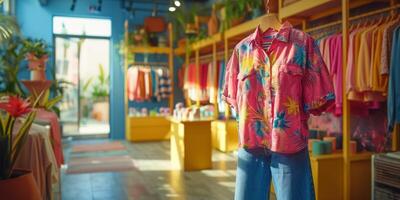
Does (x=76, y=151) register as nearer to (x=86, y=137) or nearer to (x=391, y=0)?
(x=86, y=137)

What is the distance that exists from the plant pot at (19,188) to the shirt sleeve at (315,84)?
1537 mm

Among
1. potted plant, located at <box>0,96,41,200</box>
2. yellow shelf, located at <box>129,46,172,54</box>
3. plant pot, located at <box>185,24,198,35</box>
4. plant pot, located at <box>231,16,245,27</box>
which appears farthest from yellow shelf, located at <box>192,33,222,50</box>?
potted plant, located at <box>0,96,41,200</box>

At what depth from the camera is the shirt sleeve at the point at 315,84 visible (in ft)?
5.90

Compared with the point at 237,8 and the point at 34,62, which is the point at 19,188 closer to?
the point at 34,62

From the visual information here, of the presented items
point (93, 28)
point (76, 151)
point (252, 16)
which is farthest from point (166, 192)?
point (93, 28)

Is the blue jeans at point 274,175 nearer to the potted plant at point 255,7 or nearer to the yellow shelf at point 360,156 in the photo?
the yellow shelf at point 360,156

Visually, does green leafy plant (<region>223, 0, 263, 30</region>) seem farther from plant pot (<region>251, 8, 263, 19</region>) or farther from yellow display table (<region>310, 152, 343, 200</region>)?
yellow display table (<region>310, 152, 343, 200</region>)

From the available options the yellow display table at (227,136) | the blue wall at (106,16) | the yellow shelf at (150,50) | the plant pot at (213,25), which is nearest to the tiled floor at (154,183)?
the yellow display table at (227,136)

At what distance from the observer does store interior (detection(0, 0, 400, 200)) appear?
2518mm

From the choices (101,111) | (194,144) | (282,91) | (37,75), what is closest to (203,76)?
(194,144)

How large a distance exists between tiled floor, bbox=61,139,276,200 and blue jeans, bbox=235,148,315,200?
1580mm

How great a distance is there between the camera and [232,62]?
2.10m

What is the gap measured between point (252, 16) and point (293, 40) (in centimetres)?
309

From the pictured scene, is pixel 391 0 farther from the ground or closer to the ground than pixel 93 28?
closer to the ground
